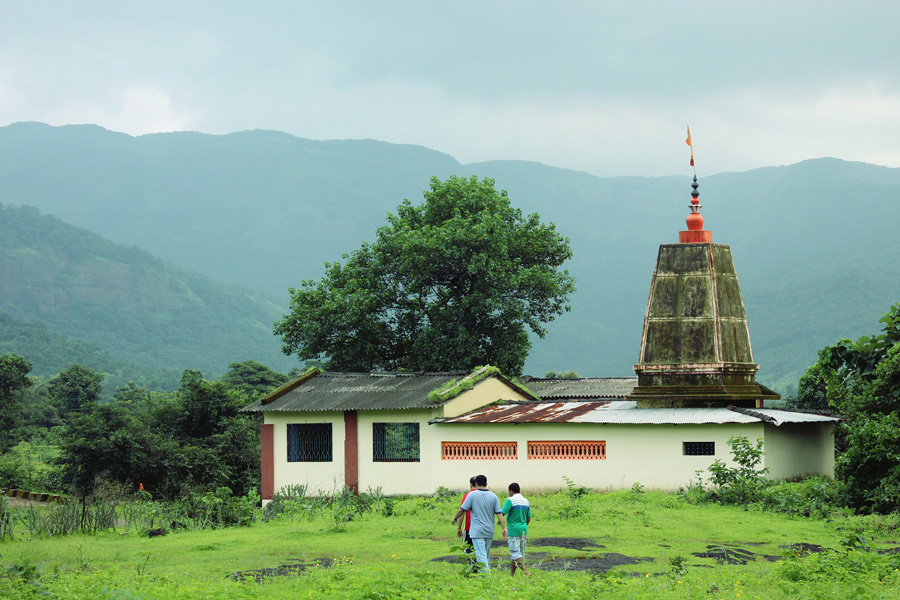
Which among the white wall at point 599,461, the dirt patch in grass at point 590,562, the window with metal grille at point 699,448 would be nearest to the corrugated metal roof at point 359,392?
the white wall at point 599,461

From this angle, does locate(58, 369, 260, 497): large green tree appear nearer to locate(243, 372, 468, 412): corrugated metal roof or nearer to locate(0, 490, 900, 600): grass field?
locate(243, 372, 468, 412): corrugated metal roof

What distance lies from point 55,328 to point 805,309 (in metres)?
127

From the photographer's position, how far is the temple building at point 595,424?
77.3ft

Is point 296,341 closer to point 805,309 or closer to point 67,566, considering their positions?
point 67,566

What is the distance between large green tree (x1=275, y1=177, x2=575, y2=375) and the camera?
119ft

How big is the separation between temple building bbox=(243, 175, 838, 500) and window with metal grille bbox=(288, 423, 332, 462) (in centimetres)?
3

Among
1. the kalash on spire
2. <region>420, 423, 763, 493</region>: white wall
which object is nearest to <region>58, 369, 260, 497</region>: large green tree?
<region>420, 423, 763, 493</region>: white wall

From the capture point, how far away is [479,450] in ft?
83.7

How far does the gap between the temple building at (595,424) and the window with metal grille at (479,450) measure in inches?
1.1

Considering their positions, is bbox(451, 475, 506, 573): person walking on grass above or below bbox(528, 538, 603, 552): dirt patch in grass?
above

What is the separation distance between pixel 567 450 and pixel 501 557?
30.6 feet

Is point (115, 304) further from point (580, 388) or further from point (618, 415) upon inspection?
point (618, 415)

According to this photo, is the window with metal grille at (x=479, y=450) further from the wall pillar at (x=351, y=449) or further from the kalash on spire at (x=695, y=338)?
the kalash on spire at (x=695, y=338)

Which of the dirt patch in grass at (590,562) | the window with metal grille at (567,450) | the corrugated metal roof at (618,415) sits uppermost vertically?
the corrugated metal roof at (618,415)
